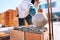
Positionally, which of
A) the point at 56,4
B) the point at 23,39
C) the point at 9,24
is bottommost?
the point at 23,39

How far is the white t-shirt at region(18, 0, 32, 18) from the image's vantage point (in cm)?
117

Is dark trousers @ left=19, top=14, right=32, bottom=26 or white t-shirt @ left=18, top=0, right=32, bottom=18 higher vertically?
white t-shirt @ left=18, top=0, right=32, bottom=18

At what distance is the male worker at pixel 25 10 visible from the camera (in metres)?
1.17

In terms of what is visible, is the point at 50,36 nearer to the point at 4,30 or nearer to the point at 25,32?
the point at 25,32

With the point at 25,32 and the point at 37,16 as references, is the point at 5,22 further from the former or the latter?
the point at 37,16

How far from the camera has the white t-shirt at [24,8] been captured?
1.17 meters

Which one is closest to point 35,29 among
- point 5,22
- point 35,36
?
point 35,36

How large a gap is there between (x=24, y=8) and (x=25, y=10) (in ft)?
0.07

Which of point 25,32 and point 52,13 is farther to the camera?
point 52,13

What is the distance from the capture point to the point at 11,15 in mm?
1132

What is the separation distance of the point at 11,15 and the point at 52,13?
1.33 feet

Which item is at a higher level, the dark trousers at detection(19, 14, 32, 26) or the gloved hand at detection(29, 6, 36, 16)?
the gloved hand at detection(29, 6, 36, 16)

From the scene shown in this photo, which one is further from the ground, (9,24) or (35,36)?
(9,24)

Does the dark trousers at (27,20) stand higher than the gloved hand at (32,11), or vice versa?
the gloved hand at (32,11)
